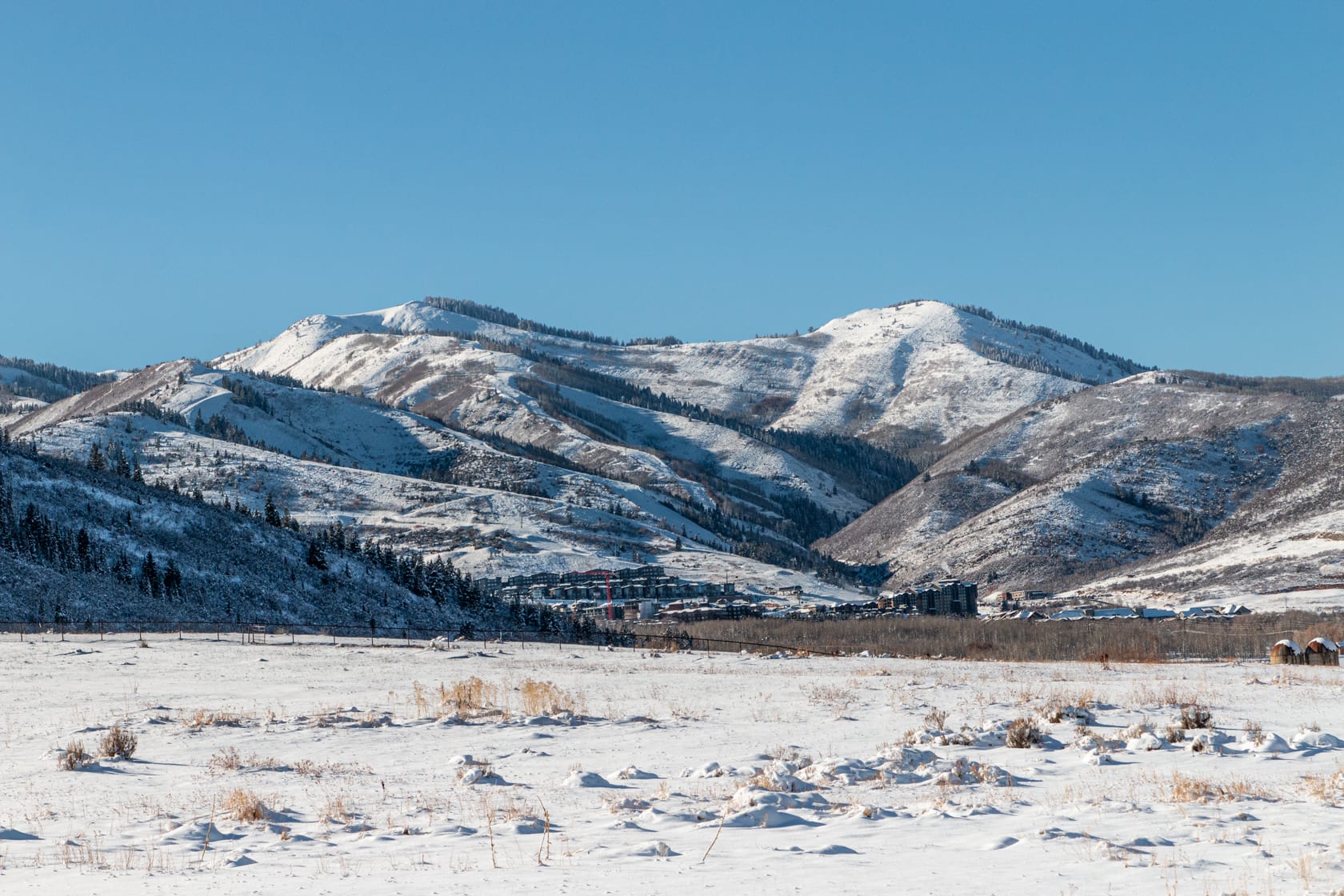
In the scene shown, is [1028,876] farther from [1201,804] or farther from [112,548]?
[112,548]

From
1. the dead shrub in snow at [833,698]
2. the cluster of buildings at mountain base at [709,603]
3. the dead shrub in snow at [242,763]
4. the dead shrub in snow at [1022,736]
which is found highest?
the dead shrub in snow at [1022,736]

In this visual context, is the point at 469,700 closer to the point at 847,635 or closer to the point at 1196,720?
the point at 1196,720

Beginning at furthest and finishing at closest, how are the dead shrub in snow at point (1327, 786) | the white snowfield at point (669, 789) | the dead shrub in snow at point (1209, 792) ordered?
the dead shrub in snow at point (1209, 792) → the dead shrub in snow at point (1327, 786) → the white snowfield at point (669, 789)

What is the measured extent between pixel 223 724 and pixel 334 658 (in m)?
21.7

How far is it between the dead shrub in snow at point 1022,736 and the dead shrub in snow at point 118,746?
1747cm

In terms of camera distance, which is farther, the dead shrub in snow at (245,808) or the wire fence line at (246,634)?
the wire fence line at (246,634)

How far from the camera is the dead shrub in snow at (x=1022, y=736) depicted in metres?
26.2

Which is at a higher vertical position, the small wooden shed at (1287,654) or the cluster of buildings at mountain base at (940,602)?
the small wooden shed at (1287,654)

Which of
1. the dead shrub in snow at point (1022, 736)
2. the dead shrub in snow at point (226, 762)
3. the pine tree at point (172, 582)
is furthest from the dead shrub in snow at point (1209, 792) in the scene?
the pine tree at point (172, 582)

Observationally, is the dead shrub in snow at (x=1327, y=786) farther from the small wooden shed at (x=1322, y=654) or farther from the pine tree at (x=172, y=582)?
the pine tree at (x=172, y=582)

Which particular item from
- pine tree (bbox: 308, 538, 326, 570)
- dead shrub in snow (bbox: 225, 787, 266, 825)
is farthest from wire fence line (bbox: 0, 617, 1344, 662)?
dead shrub in snow (bbox: 225, 787, 266, 825)

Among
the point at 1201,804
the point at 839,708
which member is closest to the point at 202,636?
the point at 839,708

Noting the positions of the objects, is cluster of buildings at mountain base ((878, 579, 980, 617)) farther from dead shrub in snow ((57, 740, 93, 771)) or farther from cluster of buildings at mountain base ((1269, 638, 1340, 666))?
dead shrub in snow ((57, 740, 93, 771))

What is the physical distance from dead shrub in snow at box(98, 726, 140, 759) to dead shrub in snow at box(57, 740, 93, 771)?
0.37m
